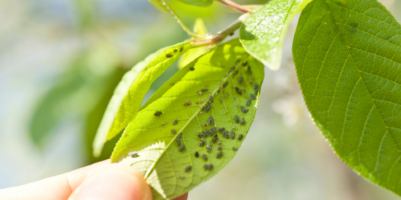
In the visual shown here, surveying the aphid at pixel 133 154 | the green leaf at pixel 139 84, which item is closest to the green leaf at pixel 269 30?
the green leaf at pixel 139 84

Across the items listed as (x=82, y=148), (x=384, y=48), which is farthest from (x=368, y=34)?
(x=82, y=148)

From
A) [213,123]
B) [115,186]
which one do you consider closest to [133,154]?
[115,186]

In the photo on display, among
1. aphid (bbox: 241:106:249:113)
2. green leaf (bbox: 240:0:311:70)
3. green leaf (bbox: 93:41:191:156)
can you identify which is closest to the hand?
green leaf (bbox: 93:41:191:156)

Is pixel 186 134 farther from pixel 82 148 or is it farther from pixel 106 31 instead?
pixel 106 31

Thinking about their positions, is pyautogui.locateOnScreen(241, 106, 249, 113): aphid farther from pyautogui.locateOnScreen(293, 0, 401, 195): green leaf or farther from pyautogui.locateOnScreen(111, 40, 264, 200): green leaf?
pyautogui.locateOnScreen(293, 0, 401, 195): green leaf

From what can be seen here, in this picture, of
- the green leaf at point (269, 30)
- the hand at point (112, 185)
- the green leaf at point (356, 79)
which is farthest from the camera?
the hand at point (112, 185)

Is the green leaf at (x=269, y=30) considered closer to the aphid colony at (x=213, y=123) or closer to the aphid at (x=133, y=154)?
the aphid colony at (x=213, y=123)
